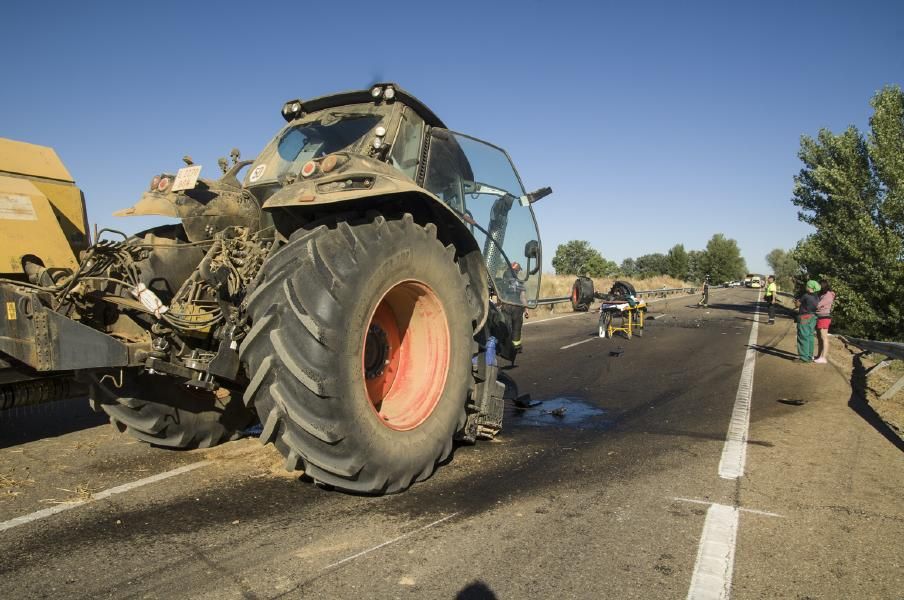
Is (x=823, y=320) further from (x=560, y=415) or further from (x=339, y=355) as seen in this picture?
(x=339, y=355)

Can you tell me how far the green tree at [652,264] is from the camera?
406 feet

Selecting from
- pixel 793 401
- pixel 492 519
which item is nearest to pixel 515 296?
pixel 492 519

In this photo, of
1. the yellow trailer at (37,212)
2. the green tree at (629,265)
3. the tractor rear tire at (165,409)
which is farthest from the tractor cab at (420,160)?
the green tree at (629,265)

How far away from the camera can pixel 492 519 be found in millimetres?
3750

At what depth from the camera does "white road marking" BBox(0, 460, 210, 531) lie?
3658mm

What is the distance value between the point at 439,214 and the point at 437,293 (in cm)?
72

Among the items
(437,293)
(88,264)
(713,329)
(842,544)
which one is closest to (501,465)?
(437,293)

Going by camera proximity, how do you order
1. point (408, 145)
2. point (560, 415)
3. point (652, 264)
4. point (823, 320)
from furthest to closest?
point (652, 264) → point (823, 320) → point (560, 415) → point (408, 145)

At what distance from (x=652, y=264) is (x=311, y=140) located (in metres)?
134

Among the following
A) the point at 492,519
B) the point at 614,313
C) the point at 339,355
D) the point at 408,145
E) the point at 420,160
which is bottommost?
the point at 492,519

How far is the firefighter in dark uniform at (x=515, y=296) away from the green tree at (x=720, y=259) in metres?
111

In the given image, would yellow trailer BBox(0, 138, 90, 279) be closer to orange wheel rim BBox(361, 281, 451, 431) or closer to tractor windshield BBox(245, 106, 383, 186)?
tractor windshield BBox(245, 106, 383, 186)

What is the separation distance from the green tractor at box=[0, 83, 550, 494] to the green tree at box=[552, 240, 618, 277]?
70.7m

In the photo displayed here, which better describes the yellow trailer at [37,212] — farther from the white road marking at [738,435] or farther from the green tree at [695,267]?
the green tree at [695,267]
